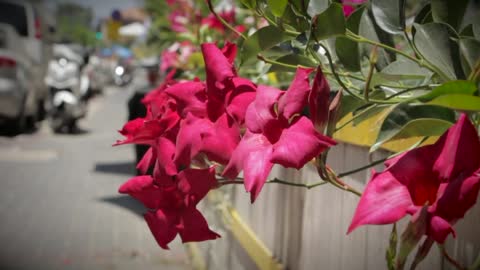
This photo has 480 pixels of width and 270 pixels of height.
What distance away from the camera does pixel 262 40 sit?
0.99m

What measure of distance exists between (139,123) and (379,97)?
0.30 metres

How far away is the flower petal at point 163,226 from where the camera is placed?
894 mm

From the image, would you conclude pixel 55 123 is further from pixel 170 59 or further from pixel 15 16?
pixel 170 59

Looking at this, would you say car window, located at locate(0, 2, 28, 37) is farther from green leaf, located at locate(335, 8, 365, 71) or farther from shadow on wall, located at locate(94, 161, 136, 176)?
green leaf, located at locate(335, 8, 365, 71)

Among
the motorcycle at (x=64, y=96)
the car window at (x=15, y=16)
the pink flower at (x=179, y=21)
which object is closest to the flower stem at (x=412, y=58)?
the pink flower at (x=179, y=21)

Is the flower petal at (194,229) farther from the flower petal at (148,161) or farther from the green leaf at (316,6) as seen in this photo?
the green leaf at (316,6)

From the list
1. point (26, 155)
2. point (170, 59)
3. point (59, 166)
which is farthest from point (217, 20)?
point (26, 155)

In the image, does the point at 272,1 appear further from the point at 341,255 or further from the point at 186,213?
the point at 341,255

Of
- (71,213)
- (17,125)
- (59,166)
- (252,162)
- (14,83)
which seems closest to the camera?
(252,162)

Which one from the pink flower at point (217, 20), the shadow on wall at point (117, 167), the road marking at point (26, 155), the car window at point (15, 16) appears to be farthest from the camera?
the car window at point (15, 16)

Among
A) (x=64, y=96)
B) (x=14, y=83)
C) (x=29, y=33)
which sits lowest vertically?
(x=64, y=96)

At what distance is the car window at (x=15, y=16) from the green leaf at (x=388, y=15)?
1473 centimetres

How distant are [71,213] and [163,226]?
6152 millimetres

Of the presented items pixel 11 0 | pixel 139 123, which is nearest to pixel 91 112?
pixel 11 0
